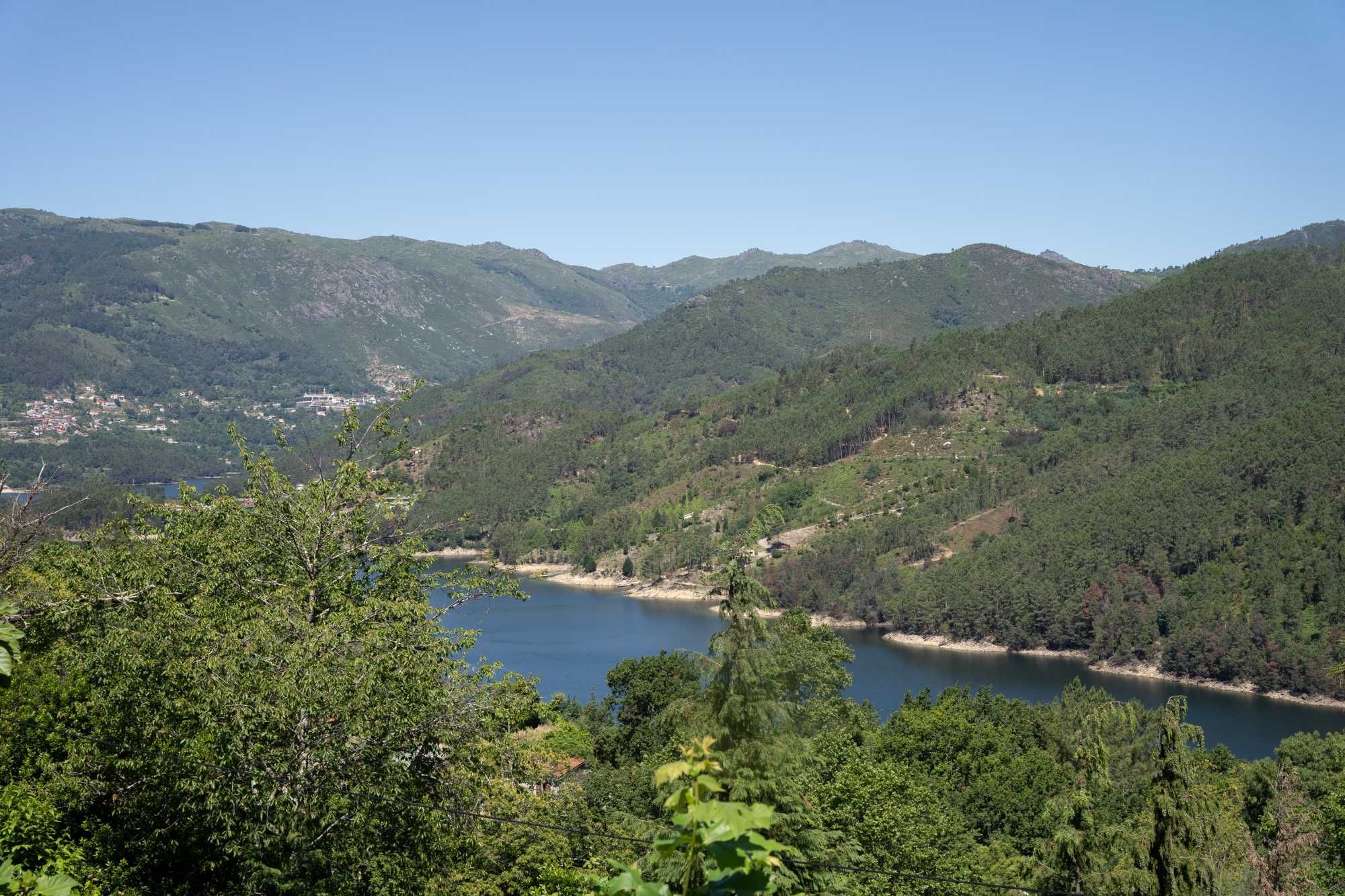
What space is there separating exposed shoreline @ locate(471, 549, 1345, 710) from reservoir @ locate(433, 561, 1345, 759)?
4.38 ft

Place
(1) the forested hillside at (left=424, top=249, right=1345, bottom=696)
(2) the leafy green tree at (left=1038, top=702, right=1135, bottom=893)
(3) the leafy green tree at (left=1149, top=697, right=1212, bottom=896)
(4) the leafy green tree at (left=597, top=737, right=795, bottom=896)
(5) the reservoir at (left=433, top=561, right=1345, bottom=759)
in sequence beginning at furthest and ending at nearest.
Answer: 1. (1) the forested hillside at (left=424, top=249, right=1345, bottom=696)
2. (5) the reservoir at (left=433, top=561, right=1345, bottom=759)
3. (2) the leafy green tree at (left=1038, top=702, right=1135, bottom=893)
4. (3) the leafy green tree at (left=1149, top=697, right=1212, bottom=896)
5. (4) the leafy green tree at (left=597, top=737, right=795, bottom=896)

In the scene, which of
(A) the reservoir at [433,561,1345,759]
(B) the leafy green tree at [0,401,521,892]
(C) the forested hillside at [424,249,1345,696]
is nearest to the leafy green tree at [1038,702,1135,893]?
(B) the leafy green tree at [0,401,521,892]

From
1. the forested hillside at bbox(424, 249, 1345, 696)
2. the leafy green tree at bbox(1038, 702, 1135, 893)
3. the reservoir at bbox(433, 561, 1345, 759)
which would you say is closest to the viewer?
the leafy green tree at bbox(1038, 702, 1135, 893)

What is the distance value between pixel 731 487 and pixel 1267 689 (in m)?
101

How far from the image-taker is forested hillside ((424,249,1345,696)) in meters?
119

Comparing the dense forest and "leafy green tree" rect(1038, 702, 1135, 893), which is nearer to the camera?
the dense forest

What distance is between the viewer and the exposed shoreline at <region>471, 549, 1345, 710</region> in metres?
104

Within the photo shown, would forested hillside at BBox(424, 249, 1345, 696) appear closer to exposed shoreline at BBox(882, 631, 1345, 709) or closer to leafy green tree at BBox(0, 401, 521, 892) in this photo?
exposed shoreline at BBox(882, 631, 1345, 709)

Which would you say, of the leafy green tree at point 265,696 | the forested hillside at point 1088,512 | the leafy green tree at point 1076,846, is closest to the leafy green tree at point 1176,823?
the leafy green tree at point 1076,846

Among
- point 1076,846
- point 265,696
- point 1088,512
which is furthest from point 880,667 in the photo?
point 265,696

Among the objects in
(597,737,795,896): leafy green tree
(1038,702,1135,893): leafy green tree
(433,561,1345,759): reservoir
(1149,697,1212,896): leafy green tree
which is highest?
(597,737,795,896): leafy green tree

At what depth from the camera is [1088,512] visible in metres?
145

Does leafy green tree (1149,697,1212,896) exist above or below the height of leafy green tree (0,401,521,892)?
below

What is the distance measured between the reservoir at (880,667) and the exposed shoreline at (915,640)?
133cm
